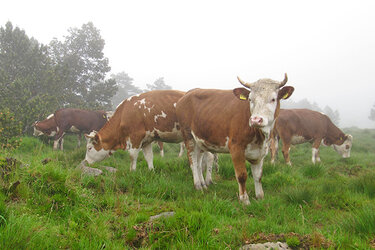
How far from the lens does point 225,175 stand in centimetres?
672

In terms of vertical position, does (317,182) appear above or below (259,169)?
below

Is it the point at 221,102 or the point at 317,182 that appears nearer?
the point at 221,102

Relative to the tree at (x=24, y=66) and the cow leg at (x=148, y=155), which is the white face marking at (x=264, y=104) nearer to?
the cow leg at (x=148, y=155)

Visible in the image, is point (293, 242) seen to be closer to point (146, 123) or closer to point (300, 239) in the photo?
point (300, 239)

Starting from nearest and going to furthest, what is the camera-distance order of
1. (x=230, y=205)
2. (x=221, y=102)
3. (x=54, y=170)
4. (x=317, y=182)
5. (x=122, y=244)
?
(x=122, y=244) < (x=54, y=170) < (x=230, y=205) < (x=221, y=102) < (x=317, y=182)

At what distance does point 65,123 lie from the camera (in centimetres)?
1259

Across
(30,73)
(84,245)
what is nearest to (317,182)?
(84,245)

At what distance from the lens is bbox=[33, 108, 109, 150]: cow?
12.3 metres

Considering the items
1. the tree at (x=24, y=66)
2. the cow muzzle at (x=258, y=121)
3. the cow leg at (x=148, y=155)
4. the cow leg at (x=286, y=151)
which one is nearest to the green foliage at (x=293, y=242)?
the cow muzzle at (x=258, y=121)

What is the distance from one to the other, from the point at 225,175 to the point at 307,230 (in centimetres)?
374

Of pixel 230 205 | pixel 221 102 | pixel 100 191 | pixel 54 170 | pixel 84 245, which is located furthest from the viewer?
pixel 221 102

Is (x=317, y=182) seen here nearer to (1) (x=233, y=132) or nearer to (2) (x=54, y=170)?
(1) (x=233, y=132)

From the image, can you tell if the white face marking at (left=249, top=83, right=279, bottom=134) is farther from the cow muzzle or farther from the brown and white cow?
the brown and white cow

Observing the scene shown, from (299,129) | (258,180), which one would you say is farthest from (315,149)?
(258,180)
